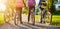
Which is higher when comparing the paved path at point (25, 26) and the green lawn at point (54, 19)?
the green lawn at point (54, 19)

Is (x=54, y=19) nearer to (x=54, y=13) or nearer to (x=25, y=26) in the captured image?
(x=54, y=13)

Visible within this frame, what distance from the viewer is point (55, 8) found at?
2648 mm

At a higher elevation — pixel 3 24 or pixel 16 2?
pixel 16 2

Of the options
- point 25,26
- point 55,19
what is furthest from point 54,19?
point 25,26

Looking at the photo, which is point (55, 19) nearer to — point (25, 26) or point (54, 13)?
point (54, 13)

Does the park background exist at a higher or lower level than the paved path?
higher

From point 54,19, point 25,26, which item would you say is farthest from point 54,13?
point 25,26

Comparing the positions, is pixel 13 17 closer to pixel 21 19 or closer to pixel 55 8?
pixel 21 19

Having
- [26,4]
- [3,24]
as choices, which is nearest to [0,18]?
[3,24]

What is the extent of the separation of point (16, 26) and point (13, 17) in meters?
0.09

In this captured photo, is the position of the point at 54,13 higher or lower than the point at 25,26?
higher

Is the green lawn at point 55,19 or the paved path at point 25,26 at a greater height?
the green lawn at point 55,19

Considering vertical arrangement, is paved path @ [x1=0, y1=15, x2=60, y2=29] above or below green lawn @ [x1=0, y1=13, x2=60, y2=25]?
below

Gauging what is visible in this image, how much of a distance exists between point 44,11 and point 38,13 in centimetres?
6
